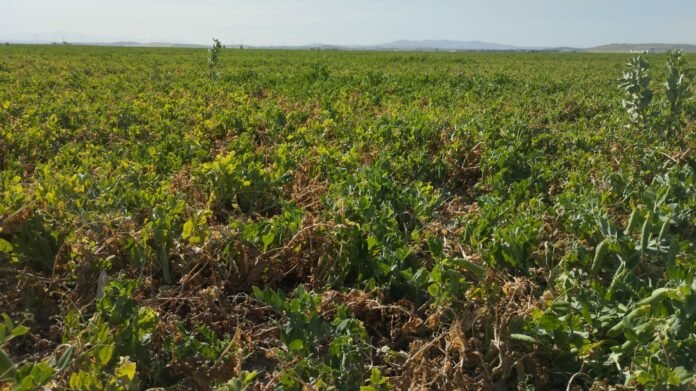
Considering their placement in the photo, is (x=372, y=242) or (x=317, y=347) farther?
(x=372, y=242)

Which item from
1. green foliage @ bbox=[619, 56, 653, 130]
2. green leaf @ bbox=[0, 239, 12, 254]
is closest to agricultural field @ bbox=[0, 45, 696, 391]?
green leaf @ bbox=[0, 239, 12, 254]

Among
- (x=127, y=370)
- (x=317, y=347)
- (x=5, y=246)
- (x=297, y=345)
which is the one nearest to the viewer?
(x=127, y=370)

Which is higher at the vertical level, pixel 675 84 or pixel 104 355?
pixel 675 84

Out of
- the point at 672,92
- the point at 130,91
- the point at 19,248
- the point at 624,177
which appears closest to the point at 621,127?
the point at 672,92

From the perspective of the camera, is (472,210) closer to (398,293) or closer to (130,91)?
(398,293)

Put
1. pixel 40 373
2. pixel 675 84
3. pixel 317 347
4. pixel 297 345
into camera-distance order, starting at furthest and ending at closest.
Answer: pixel 675 84
pixel 317 347
pixel 297 345
pixel 40 373

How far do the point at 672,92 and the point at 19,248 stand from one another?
623 centimetres

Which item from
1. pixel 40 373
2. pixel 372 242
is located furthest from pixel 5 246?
pixel 372 242

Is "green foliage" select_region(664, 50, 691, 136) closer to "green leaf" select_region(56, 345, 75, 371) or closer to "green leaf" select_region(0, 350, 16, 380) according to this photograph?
"green leaf" select_region(56, 345, 75, 371)

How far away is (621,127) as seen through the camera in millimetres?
6523

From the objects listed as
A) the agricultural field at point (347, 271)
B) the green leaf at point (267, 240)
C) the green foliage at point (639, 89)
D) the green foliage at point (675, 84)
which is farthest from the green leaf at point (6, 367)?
the green foliage at point (675, 84)

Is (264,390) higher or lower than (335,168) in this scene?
lower

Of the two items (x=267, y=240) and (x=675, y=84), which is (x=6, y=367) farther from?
(x=675, y=84)

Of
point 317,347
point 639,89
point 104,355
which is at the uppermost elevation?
point 639,89
